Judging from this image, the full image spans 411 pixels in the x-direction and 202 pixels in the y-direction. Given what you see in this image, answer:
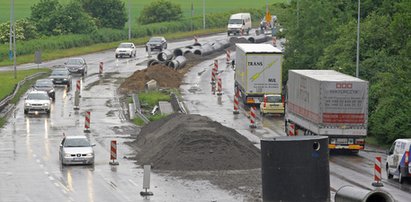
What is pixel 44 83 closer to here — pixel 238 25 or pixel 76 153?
pixel 76 153

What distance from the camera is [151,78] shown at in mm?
86250

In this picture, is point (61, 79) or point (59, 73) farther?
point (59, 73)

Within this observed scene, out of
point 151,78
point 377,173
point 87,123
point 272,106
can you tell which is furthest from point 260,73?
point 377,173

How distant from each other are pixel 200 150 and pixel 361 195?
30447 millimetres

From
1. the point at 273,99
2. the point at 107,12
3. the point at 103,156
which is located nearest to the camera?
the point at 103,156

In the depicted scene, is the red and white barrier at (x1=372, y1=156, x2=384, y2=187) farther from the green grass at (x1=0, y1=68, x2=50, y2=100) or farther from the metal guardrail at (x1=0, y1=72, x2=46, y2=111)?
the green grass at (x1=0, y1=68, x2=50, y2=100)

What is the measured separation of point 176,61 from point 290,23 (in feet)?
51.1

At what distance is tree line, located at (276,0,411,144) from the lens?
187 feet

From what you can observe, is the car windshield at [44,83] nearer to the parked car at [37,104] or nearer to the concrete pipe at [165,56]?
the parked car at [37,104]

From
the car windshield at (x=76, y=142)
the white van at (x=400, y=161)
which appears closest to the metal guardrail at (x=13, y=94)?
the car windshield at (x=76, y=142)

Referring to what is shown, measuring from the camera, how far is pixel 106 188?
41250 mm

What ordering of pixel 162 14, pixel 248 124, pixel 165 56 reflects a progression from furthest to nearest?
pixel 162 14, pixel 165 56, pixel 248 124

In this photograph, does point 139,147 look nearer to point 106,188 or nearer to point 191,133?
point 191,133

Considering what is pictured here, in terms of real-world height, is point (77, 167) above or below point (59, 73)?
below
